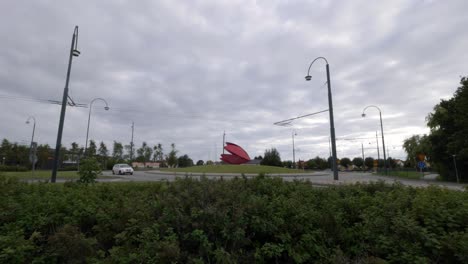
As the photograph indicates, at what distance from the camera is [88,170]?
7.89 metres

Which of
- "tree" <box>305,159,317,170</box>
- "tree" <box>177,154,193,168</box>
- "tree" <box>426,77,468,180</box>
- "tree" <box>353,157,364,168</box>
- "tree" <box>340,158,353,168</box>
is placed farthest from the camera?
"tree" <box>340,158,353,168</box>

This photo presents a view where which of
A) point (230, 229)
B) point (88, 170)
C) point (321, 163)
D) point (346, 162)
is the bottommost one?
point (230, 229)

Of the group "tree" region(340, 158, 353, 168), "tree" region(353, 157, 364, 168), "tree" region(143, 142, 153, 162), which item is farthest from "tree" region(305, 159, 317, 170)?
"tree" region(143, 142, 153, 162)

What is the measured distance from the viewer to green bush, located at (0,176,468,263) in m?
3.39

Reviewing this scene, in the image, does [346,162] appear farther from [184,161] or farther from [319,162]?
[184,161]

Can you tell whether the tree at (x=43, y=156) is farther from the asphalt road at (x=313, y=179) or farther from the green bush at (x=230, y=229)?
the green bush at (x=230, y=229)

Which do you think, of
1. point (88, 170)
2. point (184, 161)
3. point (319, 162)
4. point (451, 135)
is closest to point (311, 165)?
point (319, 162)

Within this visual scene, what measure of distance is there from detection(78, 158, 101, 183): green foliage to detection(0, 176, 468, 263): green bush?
3.09 meters

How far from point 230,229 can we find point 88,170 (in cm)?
589

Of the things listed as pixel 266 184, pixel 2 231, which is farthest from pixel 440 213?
pixel 2 231

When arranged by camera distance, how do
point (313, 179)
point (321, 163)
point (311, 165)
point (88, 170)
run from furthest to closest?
point (311, 165) < point (321, 163) < point (313, 179) < point (88, 170)

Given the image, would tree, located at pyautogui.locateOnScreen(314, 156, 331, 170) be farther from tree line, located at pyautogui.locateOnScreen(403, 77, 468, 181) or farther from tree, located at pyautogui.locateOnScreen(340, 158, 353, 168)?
tree line, located at pyautogui.locateOnScreen(403, 77, 468, 181)

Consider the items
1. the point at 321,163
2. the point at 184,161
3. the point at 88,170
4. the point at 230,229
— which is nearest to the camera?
the point at 230,229

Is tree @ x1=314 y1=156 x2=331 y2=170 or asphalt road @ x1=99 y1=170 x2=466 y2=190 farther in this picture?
tree @ x1=314 y1=156 x2=331 y2=170
